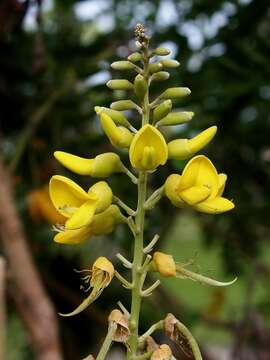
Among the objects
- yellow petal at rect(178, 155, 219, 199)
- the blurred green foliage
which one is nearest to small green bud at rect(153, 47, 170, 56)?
yellow petal at rect(178, 155, 219, 199)

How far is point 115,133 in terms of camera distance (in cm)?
77

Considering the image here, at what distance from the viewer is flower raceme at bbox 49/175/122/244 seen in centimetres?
75

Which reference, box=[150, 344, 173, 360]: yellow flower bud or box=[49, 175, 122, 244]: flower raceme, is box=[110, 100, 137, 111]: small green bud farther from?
box=[150, 344, 173, 360]: yellow flower bud

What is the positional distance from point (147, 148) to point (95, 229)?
11 cm

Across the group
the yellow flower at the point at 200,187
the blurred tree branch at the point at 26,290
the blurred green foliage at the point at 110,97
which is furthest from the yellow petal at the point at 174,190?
the blurred tree branch at the point at 26,290

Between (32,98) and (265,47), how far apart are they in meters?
0.55

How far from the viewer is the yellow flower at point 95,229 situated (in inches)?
29.5

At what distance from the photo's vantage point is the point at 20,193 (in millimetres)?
2004

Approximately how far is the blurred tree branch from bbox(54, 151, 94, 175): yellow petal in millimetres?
755

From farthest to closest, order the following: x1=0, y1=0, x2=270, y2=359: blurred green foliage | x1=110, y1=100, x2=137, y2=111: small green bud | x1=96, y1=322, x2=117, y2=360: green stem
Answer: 1. x1=0, y1=0, x2=270, y2=359: blurred green foliage
2. x1=110, y1=100, x2=137, y2=111: small green bud
3. x1=96, y1=322, x2=117, y2=360: green stem

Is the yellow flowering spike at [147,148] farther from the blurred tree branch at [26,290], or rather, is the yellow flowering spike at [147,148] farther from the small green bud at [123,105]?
the blurred tree branch at [26,290]

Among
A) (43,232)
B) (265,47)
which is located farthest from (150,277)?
(265,47)

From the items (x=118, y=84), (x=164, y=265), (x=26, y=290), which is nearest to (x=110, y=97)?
(x=26, y=290)

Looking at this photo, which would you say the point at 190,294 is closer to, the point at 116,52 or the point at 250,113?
the point at 250,113
